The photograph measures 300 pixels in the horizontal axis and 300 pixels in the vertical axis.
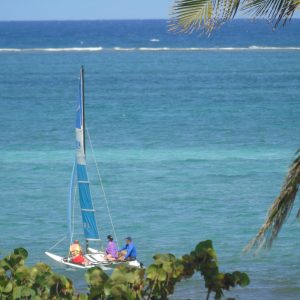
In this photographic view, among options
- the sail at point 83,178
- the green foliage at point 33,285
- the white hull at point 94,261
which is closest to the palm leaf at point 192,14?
the green foliage at point 33,285

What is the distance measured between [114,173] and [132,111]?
22.3 m

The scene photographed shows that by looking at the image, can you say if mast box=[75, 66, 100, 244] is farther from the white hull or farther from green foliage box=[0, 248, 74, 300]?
green foliage box=[0, 248, 74, 300]

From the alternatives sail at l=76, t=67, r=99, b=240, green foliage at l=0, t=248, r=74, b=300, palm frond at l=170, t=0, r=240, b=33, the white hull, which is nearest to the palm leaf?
palm frond at l=170, t=0, r=240, b=33

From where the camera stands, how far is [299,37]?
502 ft

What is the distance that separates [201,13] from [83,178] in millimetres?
14872

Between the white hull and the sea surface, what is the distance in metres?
0.22

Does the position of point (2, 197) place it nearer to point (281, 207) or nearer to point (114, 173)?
point (114, 173)

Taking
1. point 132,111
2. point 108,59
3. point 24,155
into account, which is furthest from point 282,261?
point 108,59

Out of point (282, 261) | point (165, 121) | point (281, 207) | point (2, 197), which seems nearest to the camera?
point (281, 207)

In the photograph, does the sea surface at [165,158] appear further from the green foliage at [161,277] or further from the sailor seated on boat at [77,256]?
the green foliage at [161,277]

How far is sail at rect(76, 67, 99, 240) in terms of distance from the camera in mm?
22812

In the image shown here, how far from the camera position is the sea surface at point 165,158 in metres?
24.4

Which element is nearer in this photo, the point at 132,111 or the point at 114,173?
the point at 114,173

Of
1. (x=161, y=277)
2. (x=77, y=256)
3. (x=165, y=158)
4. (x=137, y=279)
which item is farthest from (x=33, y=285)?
(x=165, y=158)
